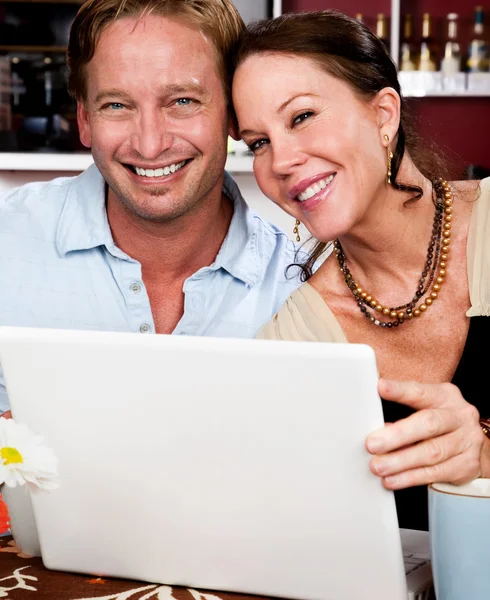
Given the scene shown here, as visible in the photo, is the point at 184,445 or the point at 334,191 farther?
the point at 334,191

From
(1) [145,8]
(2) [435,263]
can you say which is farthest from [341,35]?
(1) [145,8]

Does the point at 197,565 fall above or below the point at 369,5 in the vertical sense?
below

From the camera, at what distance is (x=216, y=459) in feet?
2.90

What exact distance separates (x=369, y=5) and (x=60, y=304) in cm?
300

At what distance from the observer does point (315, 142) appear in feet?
4.50

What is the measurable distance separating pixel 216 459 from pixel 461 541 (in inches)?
9.6

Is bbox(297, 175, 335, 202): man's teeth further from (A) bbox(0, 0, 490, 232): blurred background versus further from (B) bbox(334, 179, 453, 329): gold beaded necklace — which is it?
(A) bbox(0, 0, 490, 232): blurred background

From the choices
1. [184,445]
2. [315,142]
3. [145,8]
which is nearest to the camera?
[184,445]

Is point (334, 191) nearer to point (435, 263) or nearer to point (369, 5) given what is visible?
point (435, 263)

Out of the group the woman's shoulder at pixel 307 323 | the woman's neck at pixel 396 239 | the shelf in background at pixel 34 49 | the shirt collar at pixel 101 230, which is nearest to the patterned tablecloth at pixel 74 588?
the woman's shoulder at pixel 307 323

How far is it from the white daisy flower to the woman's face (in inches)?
25.8

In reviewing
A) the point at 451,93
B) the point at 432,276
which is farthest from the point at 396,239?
the point at 451,93

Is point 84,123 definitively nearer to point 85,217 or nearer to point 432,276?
point 85,217

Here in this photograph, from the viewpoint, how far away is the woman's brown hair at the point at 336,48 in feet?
4.58
